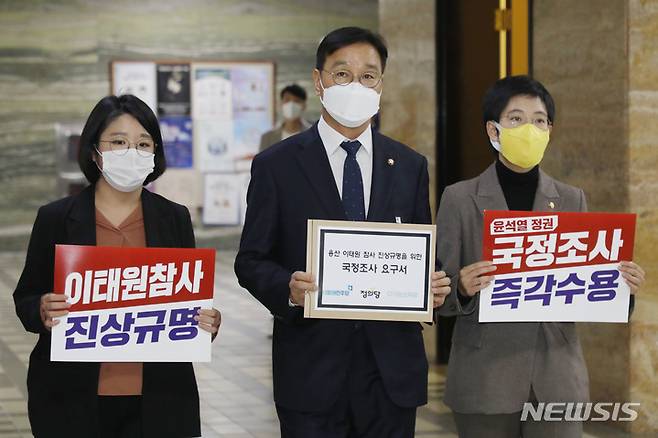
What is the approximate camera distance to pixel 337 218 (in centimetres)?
341

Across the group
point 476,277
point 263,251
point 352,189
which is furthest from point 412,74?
point 263,251

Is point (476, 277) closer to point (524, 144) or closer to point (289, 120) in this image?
point (524, 144)

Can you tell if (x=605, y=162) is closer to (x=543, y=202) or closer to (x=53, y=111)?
(x=543, y=202)

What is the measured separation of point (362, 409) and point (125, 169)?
1.02m

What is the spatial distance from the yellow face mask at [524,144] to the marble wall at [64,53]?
13142mm

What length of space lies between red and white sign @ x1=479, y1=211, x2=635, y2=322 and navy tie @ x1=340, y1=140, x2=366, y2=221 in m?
0.49

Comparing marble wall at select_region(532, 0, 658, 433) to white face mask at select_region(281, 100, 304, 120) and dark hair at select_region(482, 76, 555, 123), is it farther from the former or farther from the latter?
white face mask at select_region(281, 100, 304, 120)

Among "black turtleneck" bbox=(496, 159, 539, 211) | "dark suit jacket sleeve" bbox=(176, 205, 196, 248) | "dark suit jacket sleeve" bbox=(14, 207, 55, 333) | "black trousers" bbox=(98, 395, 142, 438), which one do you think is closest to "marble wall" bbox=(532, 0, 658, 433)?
"black turtleneck" bbox=(496, 159, 539, 211)

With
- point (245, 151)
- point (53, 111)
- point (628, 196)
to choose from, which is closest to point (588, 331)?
point (628, 196)

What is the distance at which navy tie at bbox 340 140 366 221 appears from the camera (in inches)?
135

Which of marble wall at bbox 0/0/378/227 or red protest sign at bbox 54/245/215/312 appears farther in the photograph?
marble wall at bbox 0/0/378/227

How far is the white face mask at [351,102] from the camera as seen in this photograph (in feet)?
11.2

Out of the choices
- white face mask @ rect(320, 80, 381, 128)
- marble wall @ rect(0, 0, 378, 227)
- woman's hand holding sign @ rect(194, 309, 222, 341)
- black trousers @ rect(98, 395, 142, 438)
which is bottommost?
black trousers @ rect(98, 395, 142, 438)

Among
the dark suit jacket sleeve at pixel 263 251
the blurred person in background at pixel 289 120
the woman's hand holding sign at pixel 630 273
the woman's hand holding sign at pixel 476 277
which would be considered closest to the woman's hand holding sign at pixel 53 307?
the dark suit jacket sleeve at pixel 263 251
